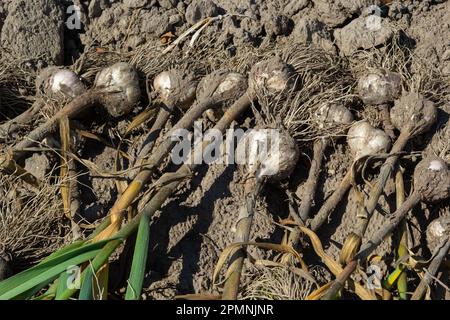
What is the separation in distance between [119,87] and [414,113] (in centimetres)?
87

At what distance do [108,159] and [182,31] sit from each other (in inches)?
21.1

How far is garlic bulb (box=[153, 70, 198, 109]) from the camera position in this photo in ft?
6.91

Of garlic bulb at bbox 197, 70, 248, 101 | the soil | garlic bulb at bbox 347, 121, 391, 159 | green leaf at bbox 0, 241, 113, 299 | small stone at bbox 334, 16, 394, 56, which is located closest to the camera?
green leaf at bbox 0, 241, 113, 299

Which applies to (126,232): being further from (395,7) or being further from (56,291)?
(395,7)

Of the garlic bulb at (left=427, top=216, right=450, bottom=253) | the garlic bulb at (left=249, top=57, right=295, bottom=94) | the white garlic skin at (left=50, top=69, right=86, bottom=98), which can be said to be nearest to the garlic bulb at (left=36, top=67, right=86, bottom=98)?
the white garlic skin at (left=50, top=69, right=86, bottom=98)

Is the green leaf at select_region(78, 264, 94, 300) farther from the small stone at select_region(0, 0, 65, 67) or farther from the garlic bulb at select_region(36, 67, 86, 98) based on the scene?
the small stone at select_region(0, 0, 65, 67)

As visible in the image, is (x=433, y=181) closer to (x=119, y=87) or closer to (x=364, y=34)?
(x=364, y=34)

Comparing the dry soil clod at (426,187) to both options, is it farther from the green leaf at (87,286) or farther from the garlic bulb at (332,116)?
the green leaf at (87,286)

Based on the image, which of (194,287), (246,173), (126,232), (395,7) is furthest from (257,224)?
(395,7)

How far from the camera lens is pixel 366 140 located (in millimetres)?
2000

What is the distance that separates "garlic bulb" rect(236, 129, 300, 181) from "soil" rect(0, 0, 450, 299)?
0.07m

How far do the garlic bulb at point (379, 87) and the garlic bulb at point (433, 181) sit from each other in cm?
27

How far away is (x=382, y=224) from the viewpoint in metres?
1.93

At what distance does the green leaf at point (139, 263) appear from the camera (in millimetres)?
1559
